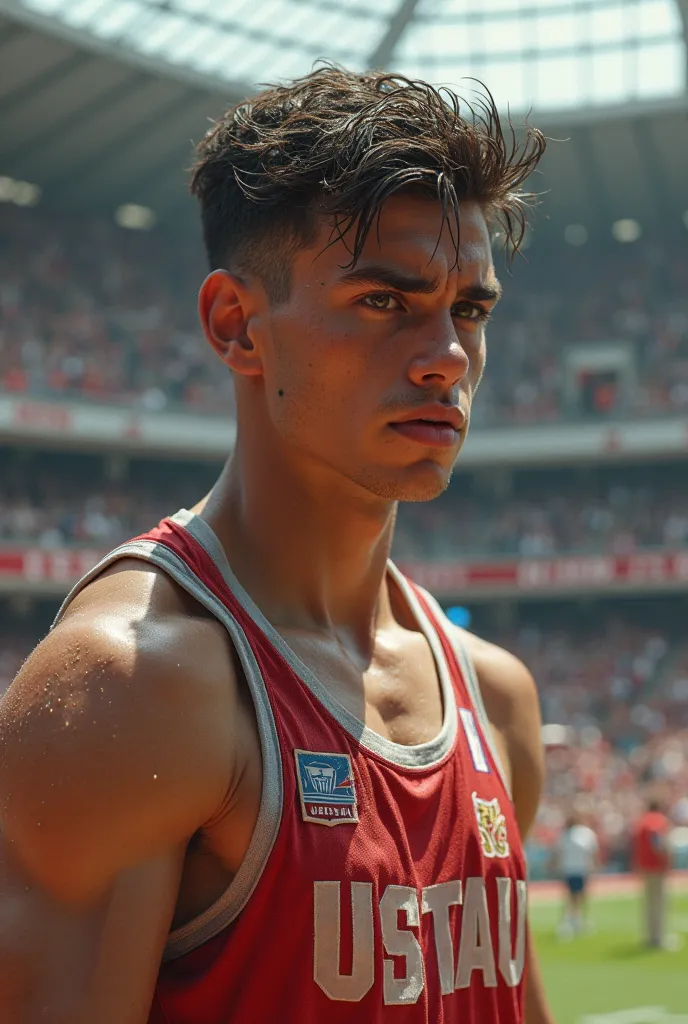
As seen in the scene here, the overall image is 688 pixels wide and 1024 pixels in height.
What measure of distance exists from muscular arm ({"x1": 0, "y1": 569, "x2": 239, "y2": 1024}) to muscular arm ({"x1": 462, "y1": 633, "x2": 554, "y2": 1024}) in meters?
0.90

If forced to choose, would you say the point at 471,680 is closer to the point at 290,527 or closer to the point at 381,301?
the point at 290,527

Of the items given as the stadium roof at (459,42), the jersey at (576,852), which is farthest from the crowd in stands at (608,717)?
the stadium roof at (459,42)

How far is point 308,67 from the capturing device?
93.6 feet

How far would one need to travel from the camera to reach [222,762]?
1.78 metres

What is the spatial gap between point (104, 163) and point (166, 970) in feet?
101

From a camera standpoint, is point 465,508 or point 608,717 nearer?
point 608,717

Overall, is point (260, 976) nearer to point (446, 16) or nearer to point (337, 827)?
point (337, 827)

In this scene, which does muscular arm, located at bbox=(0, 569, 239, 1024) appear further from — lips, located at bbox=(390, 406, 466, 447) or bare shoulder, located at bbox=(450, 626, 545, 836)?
bare shoulder, located at bbox=(450, 626, 545, 836)

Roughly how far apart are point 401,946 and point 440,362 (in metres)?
0.89

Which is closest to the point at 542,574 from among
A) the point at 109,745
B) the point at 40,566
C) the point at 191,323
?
the point at 191,323

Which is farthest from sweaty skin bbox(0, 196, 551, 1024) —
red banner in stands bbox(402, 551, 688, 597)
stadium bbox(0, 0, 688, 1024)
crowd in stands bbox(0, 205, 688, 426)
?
red banner in stands bbox(402, 551, 688, 597)

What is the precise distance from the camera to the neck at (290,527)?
2248mm

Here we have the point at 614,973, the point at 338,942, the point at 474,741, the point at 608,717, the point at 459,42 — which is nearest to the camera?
the point at 338,942

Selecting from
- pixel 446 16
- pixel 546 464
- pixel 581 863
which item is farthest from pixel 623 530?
pixel 581 863
